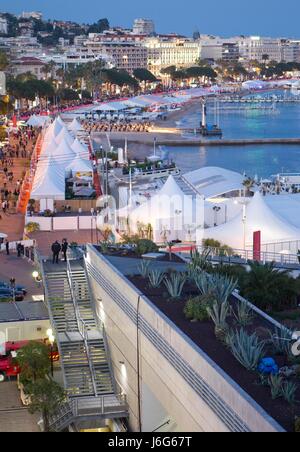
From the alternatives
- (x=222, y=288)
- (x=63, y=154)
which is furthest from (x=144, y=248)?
(x=63, y=154)

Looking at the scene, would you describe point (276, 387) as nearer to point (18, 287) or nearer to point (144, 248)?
point (144, 248)

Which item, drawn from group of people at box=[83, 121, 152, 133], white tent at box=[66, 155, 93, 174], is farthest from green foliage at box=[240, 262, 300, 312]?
group of people at box=[83, 121, 152, 133]

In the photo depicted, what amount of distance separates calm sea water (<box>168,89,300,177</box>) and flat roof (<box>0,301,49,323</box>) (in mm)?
22725

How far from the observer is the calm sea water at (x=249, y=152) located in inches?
1448

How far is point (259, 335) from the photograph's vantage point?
24.1ft

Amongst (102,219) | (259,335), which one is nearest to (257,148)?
(102,219)

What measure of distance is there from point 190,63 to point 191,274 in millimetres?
127955

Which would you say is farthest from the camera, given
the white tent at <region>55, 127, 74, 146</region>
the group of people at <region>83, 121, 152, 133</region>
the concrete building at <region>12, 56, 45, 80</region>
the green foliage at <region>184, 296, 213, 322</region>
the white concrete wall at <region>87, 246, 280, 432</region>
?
the concrete building at <region>12, 56, 45, 80</region>

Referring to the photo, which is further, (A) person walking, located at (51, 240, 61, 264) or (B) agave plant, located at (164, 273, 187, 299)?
(A) person walking, located at (51, 240, 61, 264)

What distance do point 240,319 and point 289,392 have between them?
167 cm

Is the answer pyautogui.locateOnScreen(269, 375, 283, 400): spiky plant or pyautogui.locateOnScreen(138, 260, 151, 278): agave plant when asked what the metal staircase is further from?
pyautogui.locateOnScreen(269, 375, 283, 400): spiky plant

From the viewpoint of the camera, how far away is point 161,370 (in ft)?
24.9

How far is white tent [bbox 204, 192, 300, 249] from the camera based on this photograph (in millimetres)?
14023

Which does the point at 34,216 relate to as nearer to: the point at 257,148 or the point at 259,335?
the point at 259,335
